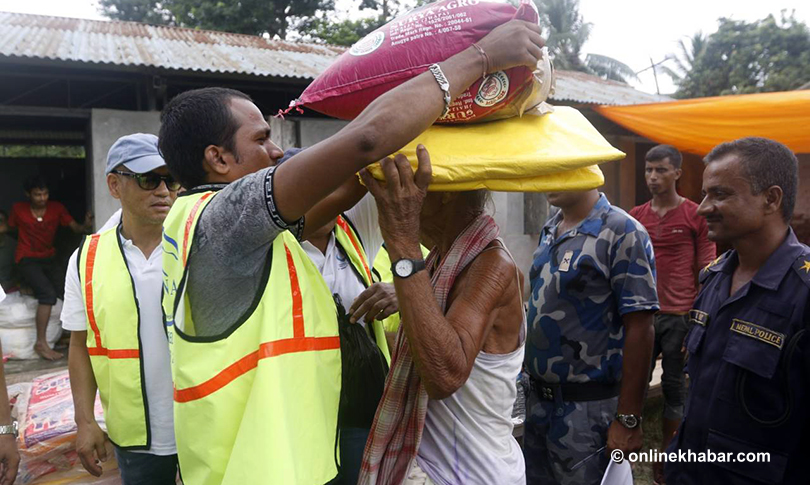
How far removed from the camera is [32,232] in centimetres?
666

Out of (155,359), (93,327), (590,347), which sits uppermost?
(93,327)

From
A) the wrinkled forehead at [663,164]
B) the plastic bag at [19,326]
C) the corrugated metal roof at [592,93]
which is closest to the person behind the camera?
the wrinkled forehead at [663,164]

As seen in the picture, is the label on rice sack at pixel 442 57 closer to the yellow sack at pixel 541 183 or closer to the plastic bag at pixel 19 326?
the yellow sack at pixel 541 183

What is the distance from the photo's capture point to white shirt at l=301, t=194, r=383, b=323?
1.86m

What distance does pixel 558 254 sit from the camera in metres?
2.65

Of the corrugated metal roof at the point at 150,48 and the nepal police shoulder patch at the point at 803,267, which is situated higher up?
the corrugated metal roof at the point at 150,48

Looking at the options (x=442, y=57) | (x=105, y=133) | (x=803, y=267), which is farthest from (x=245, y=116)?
(x=105, y=133)

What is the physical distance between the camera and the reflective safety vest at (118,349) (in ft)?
6.73

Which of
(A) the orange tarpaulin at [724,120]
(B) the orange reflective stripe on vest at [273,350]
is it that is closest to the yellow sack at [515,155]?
(B) the orange reflective stripe on vest at [273,350]

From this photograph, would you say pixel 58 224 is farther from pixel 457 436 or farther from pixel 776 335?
pixel 776 335

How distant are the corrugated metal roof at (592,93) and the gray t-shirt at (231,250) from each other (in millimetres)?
6710

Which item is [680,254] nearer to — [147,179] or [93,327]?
[147,179]

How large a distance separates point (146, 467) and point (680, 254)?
12.9ft

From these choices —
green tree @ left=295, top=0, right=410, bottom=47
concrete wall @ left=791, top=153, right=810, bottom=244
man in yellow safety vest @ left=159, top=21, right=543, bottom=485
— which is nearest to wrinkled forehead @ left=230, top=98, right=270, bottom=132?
man in yellow safety vest @ left=159, top=21, right=543, bottom=485
